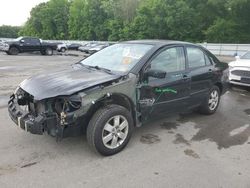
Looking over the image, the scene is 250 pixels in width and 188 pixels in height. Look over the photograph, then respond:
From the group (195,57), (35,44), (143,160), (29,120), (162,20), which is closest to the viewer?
(29,120)

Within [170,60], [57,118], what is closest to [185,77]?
[170,60]

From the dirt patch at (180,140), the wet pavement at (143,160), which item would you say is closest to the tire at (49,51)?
the wet pavement at (143,160)

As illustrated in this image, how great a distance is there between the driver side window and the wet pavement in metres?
1.13

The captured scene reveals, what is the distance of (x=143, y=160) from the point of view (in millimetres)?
3510

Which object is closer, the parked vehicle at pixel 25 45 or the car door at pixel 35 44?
the parked vehicle at pixel 25 45

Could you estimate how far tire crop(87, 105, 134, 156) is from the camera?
11.1ft

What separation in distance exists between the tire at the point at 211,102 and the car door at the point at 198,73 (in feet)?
0.58

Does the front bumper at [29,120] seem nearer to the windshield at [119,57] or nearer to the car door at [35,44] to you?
the windshield at [119,57]

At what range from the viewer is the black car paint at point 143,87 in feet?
10.9

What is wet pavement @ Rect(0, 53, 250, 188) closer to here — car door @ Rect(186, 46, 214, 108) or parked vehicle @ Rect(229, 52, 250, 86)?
car door @ Rect(186, 46, 214, 108)

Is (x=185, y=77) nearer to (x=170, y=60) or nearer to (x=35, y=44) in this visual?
(x=170, y=60)

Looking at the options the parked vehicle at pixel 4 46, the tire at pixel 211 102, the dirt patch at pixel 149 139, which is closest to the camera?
the dirt patch at pixel 149 139

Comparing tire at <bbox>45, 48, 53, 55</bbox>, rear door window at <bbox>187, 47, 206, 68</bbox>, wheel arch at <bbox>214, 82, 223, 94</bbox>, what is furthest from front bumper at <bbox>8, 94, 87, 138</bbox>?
tire at <bbox>45, 48, 53, 55</bbox>

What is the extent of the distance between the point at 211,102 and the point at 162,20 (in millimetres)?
39703
